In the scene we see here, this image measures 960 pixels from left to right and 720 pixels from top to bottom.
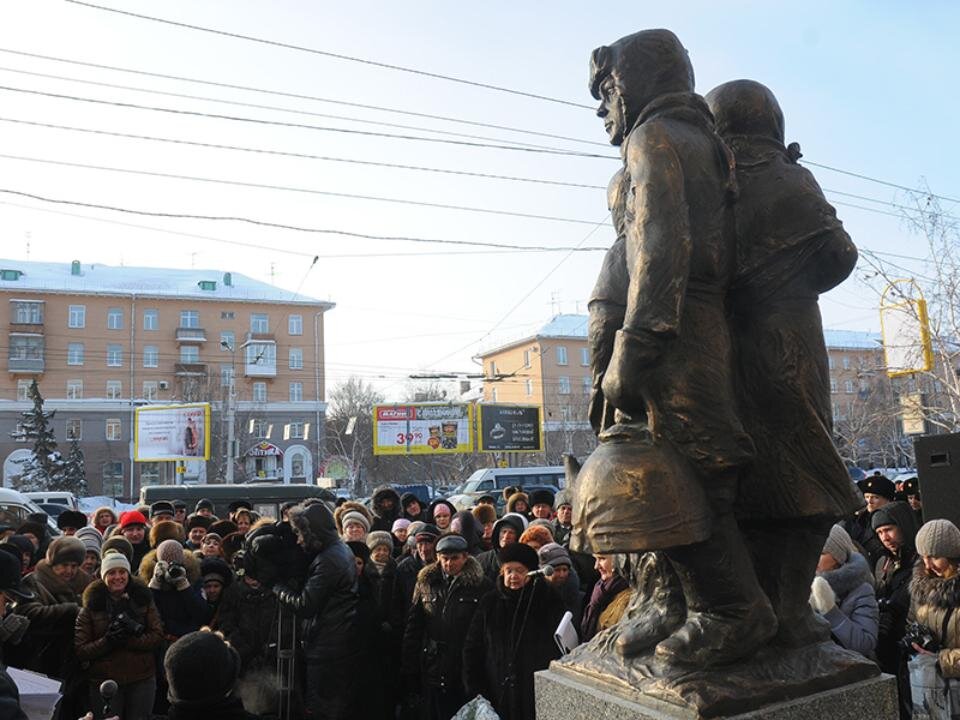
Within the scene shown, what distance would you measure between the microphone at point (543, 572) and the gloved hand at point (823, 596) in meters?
1.59

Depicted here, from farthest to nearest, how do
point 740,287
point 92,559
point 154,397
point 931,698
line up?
point 154,397
point 92,559
point 931,698
point 740,287

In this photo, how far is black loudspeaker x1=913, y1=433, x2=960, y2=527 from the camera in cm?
705

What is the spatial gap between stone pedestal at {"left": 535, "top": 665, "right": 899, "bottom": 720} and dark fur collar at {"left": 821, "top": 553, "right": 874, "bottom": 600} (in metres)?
2.56

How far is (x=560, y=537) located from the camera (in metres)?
8.63

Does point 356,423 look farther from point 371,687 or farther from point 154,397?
point 371,687

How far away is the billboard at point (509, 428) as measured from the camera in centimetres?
3922

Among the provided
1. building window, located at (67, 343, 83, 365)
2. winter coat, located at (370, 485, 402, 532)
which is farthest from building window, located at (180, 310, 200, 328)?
winter coat, located at (370, 485, 402, 532)

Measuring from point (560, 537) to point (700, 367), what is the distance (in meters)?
6.06

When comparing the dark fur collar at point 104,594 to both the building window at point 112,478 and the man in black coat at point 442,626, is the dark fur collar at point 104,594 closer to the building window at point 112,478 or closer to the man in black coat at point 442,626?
the man in black coat at point 442,626

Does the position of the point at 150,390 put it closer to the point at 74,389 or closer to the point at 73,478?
the point at 74,389

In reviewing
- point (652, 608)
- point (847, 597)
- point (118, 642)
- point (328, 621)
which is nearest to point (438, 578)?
point (328, 621)

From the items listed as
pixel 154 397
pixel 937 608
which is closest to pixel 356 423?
pixel 154 397

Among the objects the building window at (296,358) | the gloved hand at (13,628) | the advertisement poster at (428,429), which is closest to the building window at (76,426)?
the building window at (296,358)

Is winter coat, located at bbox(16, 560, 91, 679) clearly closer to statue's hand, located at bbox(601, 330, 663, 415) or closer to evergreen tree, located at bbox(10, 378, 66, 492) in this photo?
statue's hand, located at bbox(601, 330, 663, 415)
